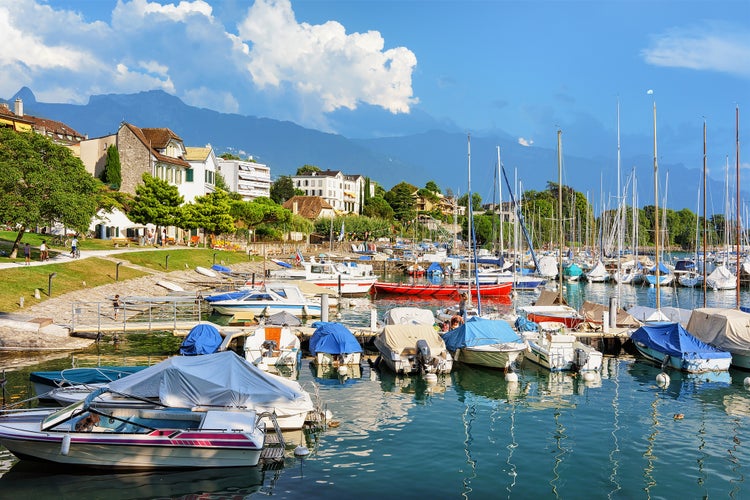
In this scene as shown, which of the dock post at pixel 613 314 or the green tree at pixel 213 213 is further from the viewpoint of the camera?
the green tree at pixel 213 213

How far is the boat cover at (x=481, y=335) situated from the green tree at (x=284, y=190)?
148485 mm

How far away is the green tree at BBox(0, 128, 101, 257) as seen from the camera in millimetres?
49469

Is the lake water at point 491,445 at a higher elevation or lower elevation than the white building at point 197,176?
lower

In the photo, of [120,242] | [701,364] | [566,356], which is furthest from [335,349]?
[120,242]

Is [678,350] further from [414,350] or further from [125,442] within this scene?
[125,442]

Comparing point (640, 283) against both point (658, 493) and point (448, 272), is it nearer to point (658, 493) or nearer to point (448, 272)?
point (448, 272)

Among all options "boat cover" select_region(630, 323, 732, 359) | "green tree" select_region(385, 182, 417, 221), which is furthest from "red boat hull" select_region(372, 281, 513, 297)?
"green tree" select_region(385, 182, 417, 221)

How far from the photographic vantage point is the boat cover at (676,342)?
3403cm

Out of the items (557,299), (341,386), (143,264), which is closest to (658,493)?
(341,386)

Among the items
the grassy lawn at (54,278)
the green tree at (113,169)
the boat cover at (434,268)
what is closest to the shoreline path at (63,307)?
the grassy lawn at (54,278)

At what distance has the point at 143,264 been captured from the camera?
68812mm

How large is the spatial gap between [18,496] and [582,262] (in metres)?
103

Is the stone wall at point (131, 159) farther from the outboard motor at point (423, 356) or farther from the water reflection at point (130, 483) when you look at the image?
the water reflection at point (130, 483)

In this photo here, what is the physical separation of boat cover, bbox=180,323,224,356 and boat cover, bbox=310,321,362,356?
5338 mm
